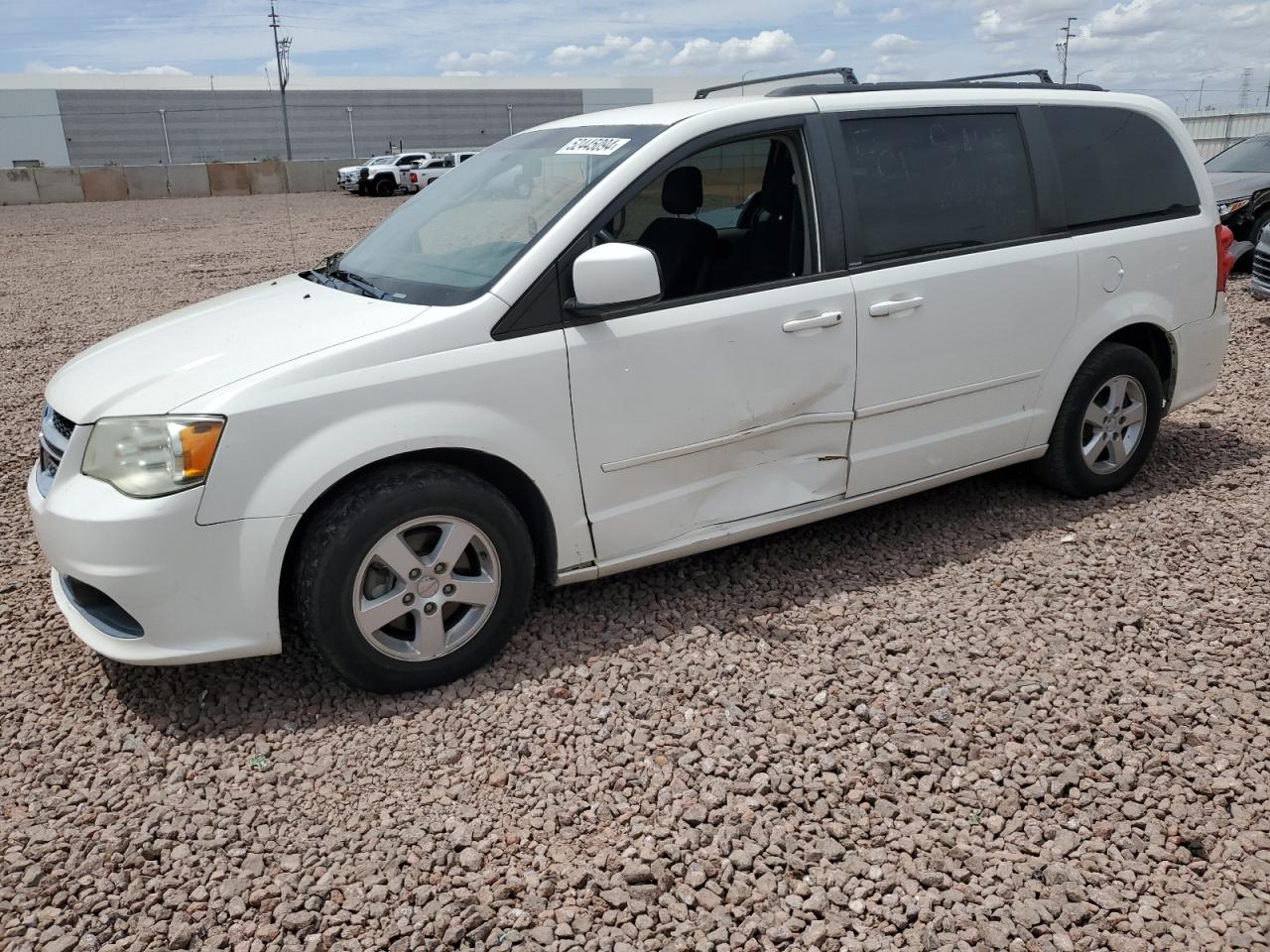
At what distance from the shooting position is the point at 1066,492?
5105mm

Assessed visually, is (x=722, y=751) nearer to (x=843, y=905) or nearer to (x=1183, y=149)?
(x=843, y=905)

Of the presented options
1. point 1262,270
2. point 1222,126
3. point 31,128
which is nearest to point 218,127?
point 31,128

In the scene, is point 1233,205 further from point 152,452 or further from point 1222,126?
point 1222,126

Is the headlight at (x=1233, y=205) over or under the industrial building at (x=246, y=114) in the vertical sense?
under

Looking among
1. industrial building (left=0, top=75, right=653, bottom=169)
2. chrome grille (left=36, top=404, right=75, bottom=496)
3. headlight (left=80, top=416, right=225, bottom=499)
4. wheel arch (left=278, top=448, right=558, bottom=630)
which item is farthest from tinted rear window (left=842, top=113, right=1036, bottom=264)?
industrial building (left=0, top=75, right=653, bottom=169)

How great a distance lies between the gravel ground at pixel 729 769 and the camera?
8.63 ft

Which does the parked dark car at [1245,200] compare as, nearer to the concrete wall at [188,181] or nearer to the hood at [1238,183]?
the hood at [1238,183]

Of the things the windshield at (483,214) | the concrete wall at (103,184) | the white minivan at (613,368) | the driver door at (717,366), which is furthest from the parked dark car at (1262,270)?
the concrete wall at (103,184)

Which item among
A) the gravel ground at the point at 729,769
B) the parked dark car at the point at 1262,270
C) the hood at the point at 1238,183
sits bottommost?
the gravel ground at the point at 729,769

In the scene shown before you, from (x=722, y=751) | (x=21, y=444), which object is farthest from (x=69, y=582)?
(x=21, y=444)

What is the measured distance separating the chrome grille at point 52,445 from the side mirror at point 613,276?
1740mm

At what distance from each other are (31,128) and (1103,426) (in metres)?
78.5

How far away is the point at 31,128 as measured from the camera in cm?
6781

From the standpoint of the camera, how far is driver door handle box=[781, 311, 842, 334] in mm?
3924
